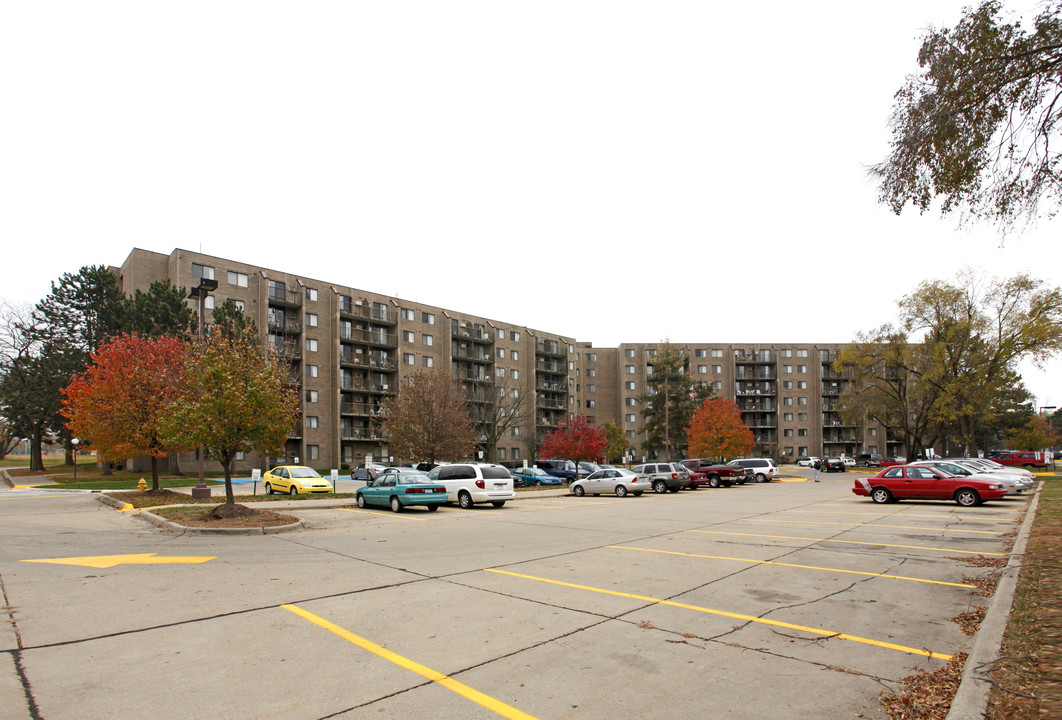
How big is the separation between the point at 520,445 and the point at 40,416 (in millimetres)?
47653

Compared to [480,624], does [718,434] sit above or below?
below

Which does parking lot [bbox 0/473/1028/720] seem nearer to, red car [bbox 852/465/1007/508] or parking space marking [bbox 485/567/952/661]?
parking space marking [bbox 485/567/952/661]

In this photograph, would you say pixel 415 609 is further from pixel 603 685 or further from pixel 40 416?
pixel 40 416

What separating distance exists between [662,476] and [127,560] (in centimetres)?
2838

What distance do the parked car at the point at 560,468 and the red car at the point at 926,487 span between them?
76.5ft

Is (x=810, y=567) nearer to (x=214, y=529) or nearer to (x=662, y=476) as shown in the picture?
(x=214, y=529)

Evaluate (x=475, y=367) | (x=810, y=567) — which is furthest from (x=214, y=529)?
(x=475, y=367)

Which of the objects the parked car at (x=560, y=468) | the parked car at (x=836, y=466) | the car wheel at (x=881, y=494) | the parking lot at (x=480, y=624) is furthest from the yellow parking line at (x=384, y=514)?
the parked car at (x=836, y=466)

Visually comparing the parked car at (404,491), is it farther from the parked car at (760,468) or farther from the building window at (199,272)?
the building window at (199,272)

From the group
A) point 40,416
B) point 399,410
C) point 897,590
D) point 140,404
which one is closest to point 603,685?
point 897,590

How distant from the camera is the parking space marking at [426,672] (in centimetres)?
468

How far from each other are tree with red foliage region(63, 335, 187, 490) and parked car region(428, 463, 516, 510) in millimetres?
10727

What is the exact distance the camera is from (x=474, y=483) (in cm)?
2422

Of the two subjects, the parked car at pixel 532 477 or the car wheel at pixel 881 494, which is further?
the parked car at pixel 532 477
